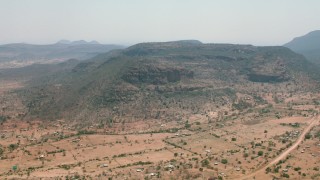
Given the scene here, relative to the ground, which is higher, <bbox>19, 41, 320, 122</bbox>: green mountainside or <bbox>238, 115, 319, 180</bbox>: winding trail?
<bbox>19, 41, 320, 122</bbox>: green mountainside

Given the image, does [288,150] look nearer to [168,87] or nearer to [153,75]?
[168,87]

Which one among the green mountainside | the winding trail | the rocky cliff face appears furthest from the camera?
the rocky cliff face

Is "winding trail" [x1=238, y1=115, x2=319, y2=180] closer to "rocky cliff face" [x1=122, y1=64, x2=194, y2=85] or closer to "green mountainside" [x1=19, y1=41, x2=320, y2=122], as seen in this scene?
Answer: "green mountainside" [x1=19, y1=41, x2=320, y2=122]

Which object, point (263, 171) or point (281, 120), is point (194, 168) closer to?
point (263, 171)

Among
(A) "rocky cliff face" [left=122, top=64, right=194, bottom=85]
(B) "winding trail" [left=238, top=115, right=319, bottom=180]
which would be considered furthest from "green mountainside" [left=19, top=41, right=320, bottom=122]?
(B) "winding trail" [left=238, top=115, right=319, bottom=180]

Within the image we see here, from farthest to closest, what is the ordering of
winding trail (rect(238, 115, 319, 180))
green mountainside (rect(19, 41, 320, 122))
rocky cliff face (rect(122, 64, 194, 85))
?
rocky cliff face (rect(122, 64, 194, 85))
green mountainside (rect(19, 41, 320, 122))
winding trail (rect(238, 115, 319, 180))

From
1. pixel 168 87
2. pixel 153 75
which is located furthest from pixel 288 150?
pixel 153 75

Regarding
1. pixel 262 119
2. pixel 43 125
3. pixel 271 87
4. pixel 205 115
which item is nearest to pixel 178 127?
pixel 205 115

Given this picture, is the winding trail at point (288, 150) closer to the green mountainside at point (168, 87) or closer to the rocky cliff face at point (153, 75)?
the green mountainside at point (168, 87)

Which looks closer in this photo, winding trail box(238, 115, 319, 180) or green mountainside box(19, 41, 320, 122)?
winding trail box(238, 115, 319, 180)
